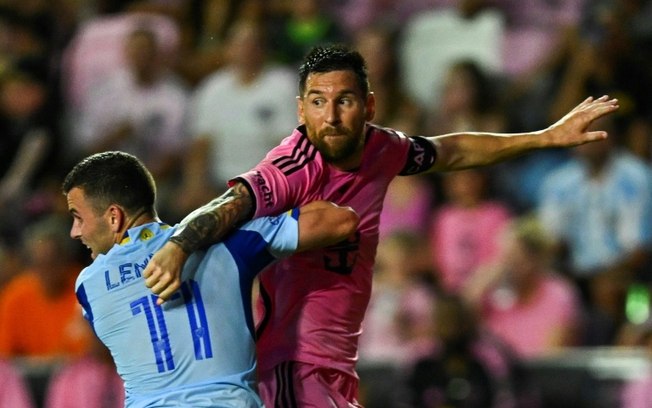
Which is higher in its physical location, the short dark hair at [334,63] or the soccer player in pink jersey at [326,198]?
the short dark hair at [334,63]

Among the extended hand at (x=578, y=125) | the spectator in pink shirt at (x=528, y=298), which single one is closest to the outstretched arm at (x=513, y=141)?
the extended hand at (x=578, y=125)

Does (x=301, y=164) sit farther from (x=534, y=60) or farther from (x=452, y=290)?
(x=534, y=60)

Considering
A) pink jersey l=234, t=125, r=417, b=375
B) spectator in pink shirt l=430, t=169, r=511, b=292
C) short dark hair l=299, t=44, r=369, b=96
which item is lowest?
spectator in pink shirt l=430, t=169, r=511, b=292

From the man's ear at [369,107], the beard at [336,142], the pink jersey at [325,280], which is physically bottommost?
the pink jersey at [325,280]

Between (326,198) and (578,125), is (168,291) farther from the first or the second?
(578,125)

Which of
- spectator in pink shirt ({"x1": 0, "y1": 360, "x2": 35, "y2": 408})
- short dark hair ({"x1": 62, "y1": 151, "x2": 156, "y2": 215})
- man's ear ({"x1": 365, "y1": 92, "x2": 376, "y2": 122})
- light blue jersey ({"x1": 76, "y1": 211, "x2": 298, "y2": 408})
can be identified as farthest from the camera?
spectator in pink shirt ({"x1": 0, "y1": 360, "x2": 35, "y2": 408})

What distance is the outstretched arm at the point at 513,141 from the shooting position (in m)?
5.54

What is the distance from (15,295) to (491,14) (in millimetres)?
3784

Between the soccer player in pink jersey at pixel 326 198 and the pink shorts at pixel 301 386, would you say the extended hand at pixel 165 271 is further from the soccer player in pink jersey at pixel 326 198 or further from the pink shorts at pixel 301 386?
the pink shorts at pixel 301 386

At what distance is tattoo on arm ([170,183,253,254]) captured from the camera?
4594 mm

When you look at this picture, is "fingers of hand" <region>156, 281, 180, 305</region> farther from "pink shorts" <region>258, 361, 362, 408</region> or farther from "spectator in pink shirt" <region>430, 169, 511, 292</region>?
"spectator in pink shirt" <region>430, 169, 511, 292</region>

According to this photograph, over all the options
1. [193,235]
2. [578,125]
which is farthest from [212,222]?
[578,125]

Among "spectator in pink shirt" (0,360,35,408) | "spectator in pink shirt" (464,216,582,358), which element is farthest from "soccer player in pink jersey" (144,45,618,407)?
"spectator in pink shirt" (0,360,35,408)

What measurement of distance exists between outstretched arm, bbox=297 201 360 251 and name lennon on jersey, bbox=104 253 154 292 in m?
0.53
